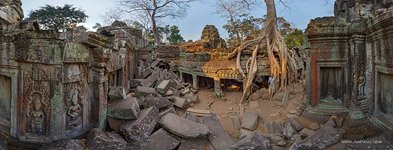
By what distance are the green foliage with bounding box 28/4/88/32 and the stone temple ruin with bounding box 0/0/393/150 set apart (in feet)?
52.0

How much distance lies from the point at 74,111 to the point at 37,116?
0.57 meters

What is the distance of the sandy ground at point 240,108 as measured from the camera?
6.46 metres

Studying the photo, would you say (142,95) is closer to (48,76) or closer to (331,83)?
(48,76)

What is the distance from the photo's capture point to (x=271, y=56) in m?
8.02

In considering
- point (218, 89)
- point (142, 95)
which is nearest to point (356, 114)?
point (218, 89)

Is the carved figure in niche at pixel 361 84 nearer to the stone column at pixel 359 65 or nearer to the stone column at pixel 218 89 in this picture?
the stone column at pixel 359 65

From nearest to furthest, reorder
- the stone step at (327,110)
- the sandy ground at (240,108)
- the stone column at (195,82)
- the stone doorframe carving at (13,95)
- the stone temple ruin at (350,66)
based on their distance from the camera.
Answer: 1. the stone doorframe carving at (13,95)
2. the stone temple ruin at (350,66)
3. the stone step at (327,110)
4. the sandy ground at (240,108)
5. the stone column at (195,82)

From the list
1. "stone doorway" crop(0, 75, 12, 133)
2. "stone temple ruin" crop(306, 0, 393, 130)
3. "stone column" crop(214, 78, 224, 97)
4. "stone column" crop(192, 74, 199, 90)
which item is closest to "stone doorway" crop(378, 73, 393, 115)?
"stone temple ruin" crop(306, 0, 393, 130)

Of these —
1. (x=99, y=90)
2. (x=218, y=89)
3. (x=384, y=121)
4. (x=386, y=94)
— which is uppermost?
(x=99, y=90)

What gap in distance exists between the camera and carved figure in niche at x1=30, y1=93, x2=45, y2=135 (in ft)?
14.8

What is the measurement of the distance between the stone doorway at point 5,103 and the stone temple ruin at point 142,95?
0.02 m

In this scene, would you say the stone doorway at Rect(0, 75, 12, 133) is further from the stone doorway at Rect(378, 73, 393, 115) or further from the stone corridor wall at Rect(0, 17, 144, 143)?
the stone doorway at Rect(378, 73, 393, 115)

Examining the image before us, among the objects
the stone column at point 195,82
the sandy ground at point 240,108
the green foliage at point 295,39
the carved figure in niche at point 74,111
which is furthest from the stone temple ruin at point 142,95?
the green foliage at point 295,39

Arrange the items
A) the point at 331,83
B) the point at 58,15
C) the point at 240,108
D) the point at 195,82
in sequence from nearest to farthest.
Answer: the point at 331,83 < the point at 240,108 < the point at 195,82 < the point at 58,15
